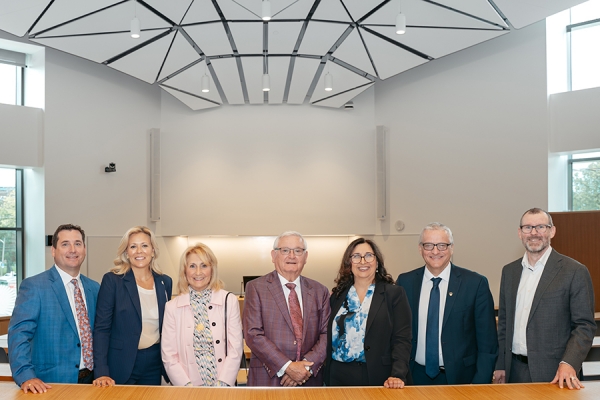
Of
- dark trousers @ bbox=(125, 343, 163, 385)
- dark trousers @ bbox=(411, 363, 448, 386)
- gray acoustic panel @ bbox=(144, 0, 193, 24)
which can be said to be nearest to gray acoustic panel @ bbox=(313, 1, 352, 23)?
gray acoustic panel @ bbox=(144, 0, 193, 24)

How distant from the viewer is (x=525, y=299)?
3.79 m

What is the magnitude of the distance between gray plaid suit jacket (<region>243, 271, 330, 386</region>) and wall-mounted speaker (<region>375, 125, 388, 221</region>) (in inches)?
252

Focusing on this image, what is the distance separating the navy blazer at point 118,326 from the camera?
→ 3662 mm

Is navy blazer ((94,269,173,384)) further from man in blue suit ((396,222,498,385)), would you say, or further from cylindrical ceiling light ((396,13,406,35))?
cylindrical ceiling light ((396,13,406,35))

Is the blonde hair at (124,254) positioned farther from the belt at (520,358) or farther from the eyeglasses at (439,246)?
the belt at (520,358)

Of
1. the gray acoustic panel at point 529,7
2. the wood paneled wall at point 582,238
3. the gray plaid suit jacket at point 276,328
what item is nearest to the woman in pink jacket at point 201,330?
the gray plaid suit jacket at point 276,328

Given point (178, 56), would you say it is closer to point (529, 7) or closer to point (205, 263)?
point (529, 7)

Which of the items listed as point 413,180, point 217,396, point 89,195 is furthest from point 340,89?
point 217,396

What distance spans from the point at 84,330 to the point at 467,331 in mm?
2538

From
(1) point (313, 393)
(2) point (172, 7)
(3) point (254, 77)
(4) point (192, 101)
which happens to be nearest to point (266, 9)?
(2) point (172, 7)

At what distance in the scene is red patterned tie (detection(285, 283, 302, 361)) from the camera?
3.74m

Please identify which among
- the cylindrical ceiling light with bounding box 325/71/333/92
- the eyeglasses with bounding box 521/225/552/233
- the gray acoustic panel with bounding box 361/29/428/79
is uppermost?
the gray acoustic panel with bounding box 361/29/428/79

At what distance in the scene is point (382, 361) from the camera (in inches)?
139

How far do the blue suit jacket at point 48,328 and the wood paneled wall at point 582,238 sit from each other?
6576 mm
